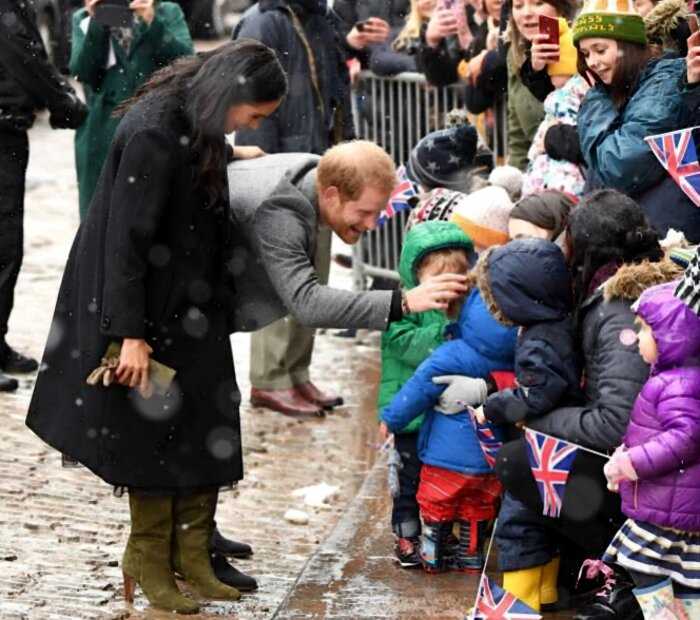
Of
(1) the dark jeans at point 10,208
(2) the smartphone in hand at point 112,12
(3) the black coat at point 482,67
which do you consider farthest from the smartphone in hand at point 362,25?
(1) the dark jeans at point 10,208

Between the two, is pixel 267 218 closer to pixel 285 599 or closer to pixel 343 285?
pixel 285 599

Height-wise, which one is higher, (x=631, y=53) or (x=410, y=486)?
(x=631, y=53)

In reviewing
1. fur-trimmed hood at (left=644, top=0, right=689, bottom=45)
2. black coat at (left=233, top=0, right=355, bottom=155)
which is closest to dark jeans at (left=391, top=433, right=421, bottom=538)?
fur-trimmed hood at (left=644, top=0, right=689, bottom=45)

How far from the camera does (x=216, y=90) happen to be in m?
5.76

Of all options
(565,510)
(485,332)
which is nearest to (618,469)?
(565,510)

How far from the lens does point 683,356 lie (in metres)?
5.12

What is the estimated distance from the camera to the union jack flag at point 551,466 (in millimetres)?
5582

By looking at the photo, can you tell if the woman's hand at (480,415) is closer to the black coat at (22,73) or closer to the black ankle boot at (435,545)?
the black ankle boot at (435,545)

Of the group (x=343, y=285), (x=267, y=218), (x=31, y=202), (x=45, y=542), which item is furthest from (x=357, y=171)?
(x=31, y=202)

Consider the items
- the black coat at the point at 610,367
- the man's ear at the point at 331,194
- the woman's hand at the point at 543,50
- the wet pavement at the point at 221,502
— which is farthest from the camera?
the woman's hand at the point at 543,50

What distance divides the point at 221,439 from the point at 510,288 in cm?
123

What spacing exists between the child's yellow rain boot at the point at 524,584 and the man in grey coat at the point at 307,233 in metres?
0.97

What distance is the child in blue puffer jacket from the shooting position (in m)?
6.24

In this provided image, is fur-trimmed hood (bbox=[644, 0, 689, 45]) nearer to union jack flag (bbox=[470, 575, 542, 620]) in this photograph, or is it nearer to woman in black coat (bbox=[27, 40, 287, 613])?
woman in black coat (bbox=[27, 40, 287, 613])
